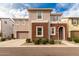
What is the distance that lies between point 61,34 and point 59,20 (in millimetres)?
687

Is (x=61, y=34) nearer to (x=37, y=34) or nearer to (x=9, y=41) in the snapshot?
(x=37, y=34)

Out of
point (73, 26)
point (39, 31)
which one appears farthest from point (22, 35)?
point (73, 26)

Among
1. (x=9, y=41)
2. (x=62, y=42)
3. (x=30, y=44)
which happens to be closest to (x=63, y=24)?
(x=62, y=42)

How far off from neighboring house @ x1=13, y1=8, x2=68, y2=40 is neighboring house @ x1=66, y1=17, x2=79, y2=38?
8.4 inches

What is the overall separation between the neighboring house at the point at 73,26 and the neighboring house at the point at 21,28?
1937 millimetres

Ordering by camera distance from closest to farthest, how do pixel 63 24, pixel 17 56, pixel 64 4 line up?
1. pixel 17 56
2. pixel 64 4
3. pixel 63 24

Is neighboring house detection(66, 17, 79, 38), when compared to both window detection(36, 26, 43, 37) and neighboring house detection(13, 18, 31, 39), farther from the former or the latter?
neighboring house detection(13, 18, 31, 39)

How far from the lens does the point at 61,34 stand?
1166 cm

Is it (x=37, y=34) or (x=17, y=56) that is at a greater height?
(x=37, y=34)

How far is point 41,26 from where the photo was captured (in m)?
12.0

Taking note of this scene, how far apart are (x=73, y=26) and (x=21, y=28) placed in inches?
97.4

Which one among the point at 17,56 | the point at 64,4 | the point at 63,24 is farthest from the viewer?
the point at 63,24

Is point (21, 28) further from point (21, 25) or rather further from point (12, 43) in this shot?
point (12, 43)

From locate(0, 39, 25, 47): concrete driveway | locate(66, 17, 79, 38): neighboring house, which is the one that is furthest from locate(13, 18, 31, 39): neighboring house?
locate(66, 17, 79, 38): neighboring house
